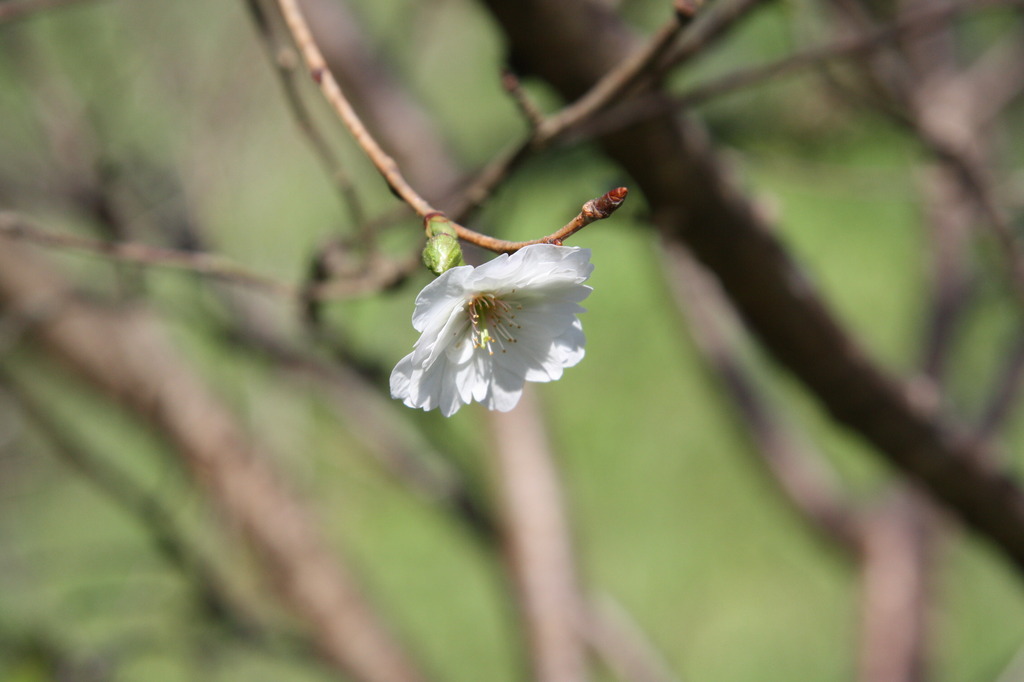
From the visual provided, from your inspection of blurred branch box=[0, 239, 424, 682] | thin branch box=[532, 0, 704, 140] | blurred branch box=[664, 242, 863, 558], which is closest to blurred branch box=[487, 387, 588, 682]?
blurred branch box=[0, 239, 424, 682]

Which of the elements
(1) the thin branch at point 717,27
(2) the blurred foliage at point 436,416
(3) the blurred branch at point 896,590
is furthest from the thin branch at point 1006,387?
(1) the thin branch at point 717,27

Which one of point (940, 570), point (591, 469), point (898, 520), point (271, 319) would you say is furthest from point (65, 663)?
point (591, 469)

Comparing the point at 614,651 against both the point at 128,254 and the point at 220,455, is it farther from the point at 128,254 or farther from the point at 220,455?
the point at 128,254

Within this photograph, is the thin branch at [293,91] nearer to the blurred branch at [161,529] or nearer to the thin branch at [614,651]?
the blurred branch at [161,529]

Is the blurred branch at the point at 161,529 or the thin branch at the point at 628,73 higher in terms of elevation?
the thin branch at the point at 628,73

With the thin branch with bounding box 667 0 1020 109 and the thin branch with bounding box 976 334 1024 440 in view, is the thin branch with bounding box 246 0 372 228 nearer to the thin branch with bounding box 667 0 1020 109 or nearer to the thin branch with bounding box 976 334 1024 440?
the thin branch with bounding box 667 0 1020 109

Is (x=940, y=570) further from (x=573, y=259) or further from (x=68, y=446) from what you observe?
(x=68, y=446)
